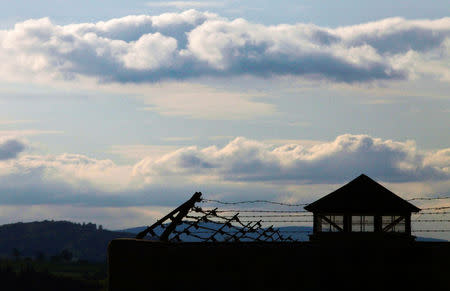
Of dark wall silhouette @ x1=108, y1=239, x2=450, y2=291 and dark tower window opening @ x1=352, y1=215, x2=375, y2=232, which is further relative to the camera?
dark tower window opening @ x1=352, y1=215, x2=375, y2=232

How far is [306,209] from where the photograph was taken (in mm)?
51344

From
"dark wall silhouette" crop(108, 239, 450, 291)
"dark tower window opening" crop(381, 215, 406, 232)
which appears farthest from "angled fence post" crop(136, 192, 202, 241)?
"dark tower window opening" crop(381, 215, 406, 232)

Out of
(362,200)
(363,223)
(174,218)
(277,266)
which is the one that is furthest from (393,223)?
(174,218)

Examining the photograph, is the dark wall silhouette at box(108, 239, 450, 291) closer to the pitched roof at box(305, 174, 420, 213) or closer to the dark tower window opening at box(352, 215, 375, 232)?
the dark tower window opening at box(352, 215, 375, 232)

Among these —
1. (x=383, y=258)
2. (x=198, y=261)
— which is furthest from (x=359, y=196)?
(x=198, y=261)

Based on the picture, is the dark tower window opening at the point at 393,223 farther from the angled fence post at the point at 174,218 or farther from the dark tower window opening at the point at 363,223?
the angled fence post at the point at 174,218

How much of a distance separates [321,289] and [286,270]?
230 cm

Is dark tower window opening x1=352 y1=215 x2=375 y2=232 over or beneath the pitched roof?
beneath

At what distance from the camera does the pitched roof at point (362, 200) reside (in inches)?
1954

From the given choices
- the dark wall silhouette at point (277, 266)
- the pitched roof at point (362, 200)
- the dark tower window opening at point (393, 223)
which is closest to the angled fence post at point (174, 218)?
the dark wall silhouette at point (277, 266)

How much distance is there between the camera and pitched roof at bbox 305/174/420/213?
163 feet

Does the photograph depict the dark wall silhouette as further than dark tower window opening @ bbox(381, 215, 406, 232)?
No

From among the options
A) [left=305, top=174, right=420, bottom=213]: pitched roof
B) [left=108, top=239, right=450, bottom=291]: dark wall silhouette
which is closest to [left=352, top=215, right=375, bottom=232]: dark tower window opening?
[left=305, top=174, right=420, bottom=213]: pitched roof

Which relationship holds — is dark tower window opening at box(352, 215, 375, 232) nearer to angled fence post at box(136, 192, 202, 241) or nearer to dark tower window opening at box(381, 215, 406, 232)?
dark tower window opening at box(381, 215, 406, 232)
